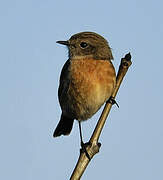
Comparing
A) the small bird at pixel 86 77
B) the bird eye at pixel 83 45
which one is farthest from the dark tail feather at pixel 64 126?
the bird eye at pixel 83 45

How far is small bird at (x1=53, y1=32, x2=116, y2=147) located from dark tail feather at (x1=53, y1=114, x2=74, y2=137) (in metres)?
0.50

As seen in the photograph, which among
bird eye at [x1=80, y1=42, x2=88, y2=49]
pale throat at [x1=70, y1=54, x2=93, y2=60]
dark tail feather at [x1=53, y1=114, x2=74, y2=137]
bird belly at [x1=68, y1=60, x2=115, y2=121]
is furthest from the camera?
dark tail feather at [x1=53, y1=114, x2=74, y2=137]

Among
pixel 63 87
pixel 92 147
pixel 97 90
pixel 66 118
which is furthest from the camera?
pixel 66 118

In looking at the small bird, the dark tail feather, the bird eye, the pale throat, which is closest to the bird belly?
the small bird

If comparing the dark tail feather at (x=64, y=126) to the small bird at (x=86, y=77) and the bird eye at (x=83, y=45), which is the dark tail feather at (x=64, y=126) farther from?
the bird eye at (x=83, y=45)

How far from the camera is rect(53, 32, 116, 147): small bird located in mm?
7824

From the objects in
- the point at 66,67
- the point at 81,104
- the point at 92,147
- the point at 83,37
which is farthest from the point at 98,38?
the point at 92,147

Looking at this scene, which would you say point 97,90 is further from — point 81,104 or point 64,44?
point 64,44

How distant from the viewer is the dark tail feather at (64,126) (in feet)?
31.3

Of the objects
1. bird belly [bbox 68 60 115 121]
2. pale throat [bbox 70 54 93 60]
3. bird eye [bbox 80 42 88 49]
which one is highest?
bird eye [bbox 80 42 88 49]

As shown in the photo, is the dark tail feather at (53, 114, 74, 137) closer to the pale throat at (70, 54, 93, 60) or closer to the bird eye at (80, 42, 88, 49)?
the pale throat at (70, 54, 93, 60)

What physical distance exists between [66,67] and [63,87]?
0.44 metres

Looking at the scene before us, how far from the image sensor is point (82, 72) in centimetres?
809

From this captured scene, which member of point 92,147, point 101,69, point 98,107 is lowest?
point 92,147
